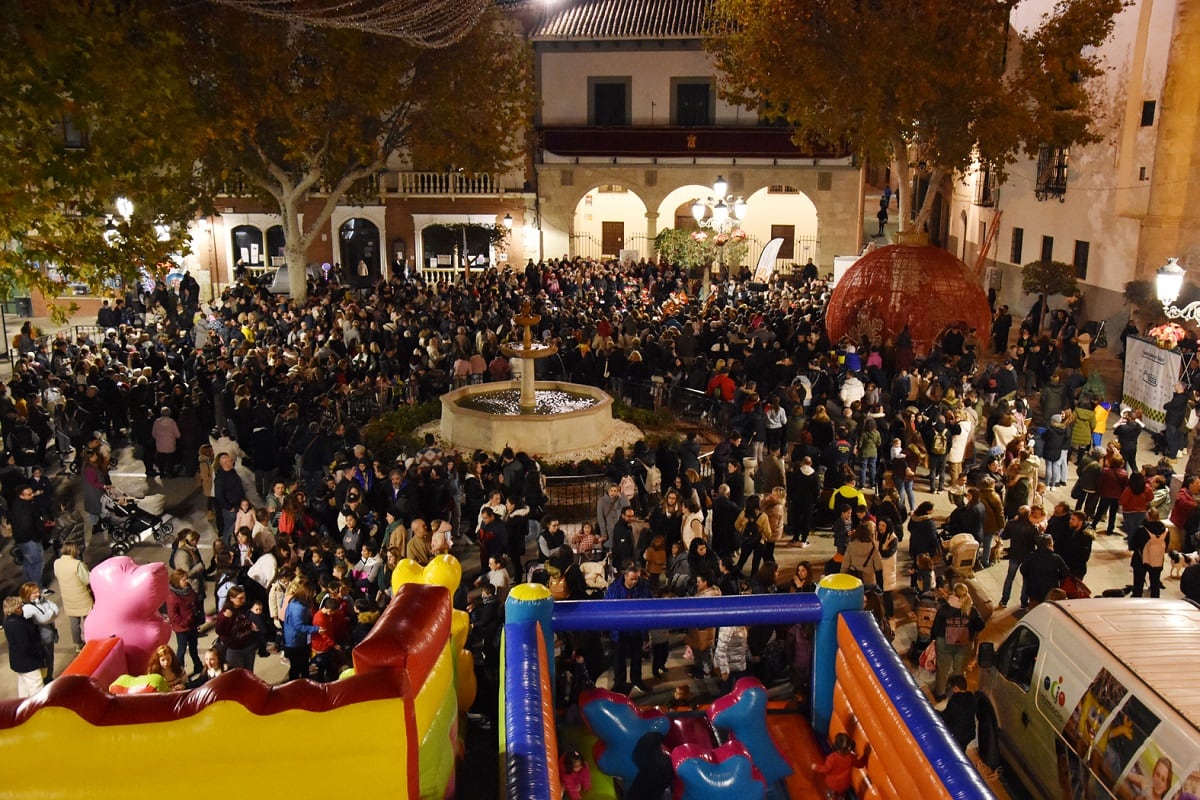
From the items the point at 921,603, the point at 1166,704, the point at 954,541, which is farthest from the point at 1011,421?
the point at 1166,704

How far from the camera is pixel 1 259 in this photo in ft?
33.3

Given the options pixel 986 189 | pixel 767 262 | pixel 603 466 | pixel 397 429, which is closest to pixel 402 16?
pixel 397 429

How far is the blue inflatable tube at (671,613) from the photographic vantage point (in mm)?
7492

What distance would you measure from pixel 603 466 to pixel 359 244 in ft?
72.9

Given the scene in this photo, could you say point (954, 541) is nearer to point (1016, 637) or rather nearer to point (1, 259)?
point (1016, 637)

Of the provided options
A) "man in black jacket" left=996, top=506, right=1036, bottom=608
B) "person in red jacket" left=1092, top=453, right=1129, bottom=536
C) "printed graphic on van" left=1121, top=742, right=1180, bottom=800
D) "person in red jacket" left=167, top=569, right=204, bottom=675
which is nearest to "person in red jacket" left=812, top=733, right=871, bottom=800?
"printed graphic on van" left=1121, top=742, right=1180, bottom=800

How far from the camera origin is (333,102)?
23234mm

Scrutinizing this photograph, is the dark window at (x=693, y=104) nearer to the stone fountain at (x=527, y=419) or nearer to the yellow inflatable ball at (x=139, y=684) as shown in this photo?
the stone fountain at (x=527, y=419)

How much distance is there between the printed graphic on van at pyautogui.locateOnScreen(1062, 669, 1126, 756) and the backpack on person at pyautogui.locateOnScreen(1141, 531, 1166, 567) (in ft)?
12.2

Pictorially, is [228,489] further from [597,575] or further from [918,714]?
[918,714]

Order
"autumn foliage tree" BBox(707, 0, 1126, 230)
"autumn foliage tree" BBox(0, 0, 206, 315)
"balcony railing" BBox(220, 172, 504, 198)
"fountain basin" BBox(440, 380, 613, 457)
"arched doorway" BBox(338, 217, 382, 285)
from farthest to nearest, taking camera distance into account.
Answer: "arched doorway" BBox(338, 217, 382, 285) → "balcony railing" BBox(220, 172, 504, 198) → "autumn foliage tree" BBox(707, 0, 1126, 230) → "fountain basin" BBox(440, 380, 613, 457) → "autumn foliage tree" BBox(0, 0, 206, 315)

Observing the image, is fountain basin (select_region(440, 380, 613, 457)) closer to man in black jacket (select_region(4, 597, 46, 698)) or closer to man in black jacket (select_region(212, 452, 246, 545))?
man in black jacket (select_region(212, 452, 246, 545))

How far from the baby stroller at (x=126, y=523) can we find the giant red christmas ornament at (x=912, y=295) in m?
11.5

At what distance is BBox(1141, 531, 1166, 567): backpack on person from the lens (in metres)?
9.91
